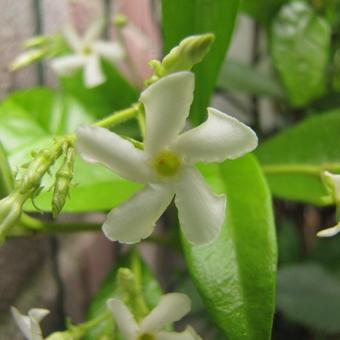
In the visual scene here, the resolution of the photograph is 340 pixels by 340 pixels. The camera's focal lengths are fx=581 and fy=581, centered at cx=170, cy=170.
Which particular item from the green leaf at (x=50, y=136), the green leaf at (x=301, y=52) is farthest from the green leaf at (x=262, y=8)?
the green leaf at (x=50, y=136)

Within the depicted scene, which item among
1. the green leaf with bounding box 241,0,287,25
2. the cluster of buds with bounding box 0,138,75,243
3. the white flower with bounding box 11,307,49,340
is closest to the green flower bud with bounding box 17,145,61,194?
the cluster of buds with bounding box 0,138,75,243

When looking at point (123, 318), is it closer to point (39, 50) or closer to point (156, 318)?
point (156, 318)

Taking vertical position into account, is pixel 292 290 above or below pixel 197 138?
below

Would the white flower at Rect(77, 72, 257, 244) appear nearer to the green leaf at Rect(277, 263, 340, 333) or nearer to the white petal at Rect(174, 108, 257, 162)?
the white petal at Rect(174, 108, 257, 162)

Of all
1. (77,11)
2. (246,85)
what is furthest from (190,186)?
(77,11)

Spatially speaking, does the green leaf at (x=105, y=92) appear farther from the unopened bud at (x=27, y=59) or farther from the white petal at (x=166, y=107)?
→ the white petal at (x=166, y=107)

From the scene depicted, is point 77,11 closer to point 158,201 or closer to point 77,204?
point 77,204

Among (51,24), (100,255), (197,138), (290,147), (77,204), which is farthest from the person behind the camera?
(100,255)
